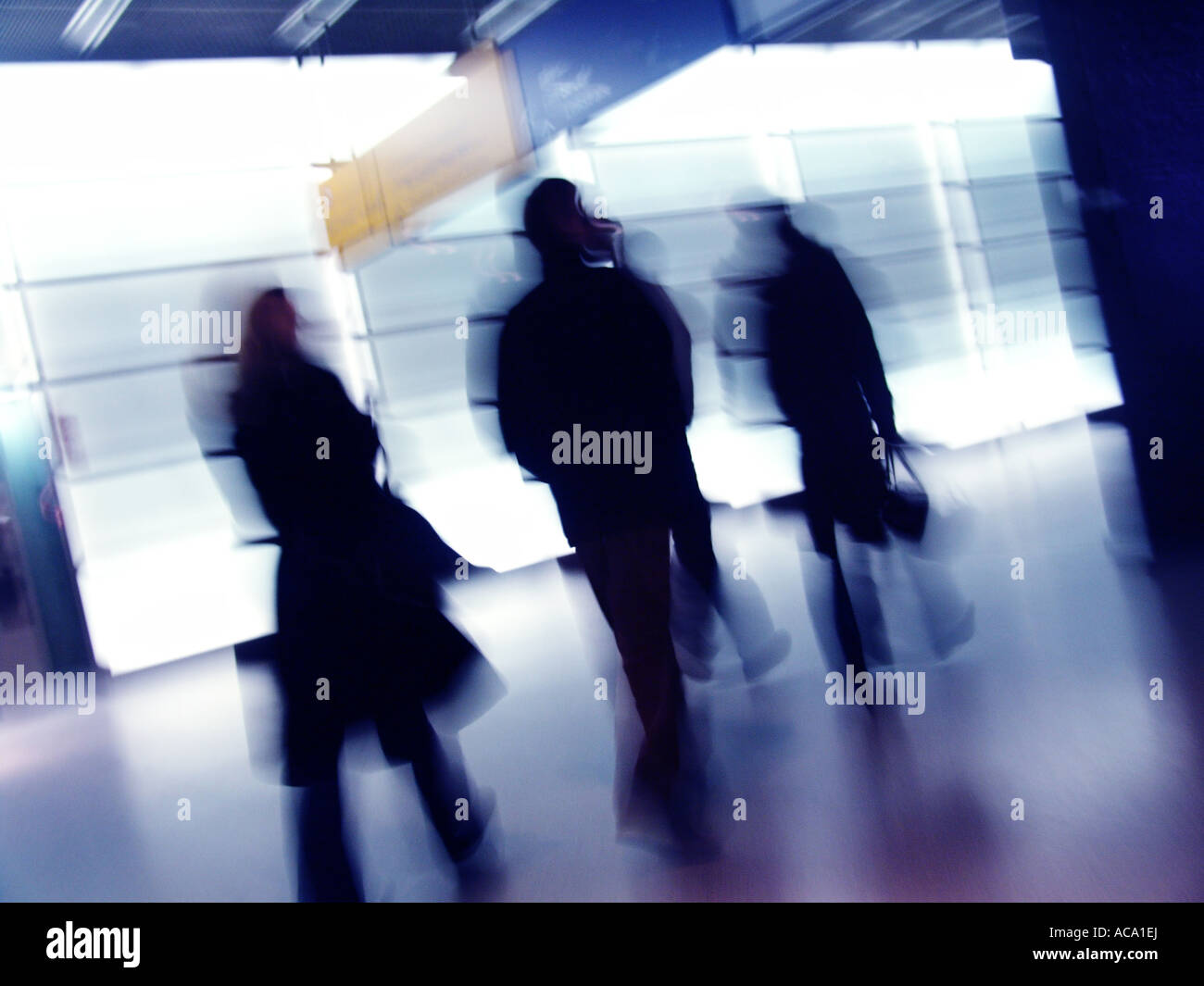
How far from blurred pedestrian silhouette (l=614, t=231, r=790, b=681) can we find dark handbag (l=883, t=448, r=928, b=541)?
636 mm

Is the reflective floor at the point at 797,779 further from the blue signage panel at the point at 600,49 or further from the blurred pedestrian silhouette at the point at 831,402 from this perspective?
the blue signage panel at the point at 600,49

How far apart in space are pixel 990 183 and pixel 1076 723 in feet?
21.3

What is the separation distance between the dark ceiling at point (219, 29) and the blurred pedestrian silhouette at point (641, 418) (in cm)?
185

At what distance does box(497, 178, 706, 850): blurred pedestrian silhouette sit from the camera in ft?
7.87

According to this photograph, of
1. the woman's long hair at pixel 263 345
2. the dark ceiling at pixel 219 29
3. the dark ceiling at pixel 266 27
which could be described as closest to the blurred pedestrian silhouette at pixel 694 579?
the woman's long hair at pixel 263 345

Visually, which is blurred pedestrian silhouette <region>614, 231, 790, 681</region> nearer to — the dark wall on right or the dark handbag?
the dark handbag

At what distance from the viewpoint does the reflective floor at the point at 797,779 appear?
2354 mm

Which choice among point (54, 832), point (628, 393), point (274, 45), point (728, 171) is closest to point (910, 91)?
point (728, 171)

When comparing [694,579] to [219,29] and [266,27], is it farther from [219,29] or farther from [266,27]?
[219,29]

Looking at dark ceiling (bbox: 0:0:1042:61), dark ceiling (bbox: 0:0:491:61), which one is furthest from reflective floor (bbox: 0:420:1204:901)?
dark ceiling (bbox: 0:0:491:61)

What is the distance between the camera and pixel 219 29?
12.6 feet

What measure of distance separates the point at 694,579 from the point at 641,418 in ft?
1.90
